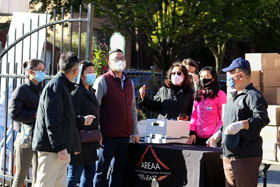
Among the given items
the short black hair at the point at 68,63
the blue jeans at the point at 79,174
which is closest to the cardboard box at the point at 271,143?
the blue jeans at the point at 79,174

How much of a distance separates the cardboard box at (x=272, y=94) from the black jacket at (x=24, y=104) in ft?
9.95

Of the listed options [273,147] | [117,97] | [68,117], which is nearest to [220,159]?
[273,147]

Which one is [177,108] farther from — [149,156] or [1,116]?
[1,116]

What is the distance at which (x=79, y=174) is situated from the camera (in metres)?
5.73

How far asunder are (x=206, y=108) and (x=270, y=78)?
932 millimetres

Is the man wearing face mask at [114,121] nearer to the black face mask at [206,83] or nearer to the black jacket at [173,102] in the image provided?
the black jacket at [173,102]

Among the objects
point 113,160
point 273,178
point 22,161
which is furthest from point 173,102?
point 273,178

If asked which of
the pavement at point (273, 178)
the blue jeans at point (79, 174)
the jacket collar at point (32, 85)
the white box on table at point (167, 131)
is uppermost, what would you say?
the jacket collar at point (32, 85)

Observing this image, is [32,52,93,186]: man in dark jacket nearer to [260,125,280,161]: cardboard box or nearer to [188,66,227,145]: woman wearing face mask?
[188,66,227,145]: woman wearing face mask

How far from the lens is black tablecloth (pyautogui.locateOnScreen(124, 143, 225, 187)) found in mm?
5750

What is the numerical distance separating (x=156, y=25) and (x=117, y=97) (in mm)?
15184

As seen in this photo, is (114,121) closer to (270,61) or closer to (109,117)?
(109,117)

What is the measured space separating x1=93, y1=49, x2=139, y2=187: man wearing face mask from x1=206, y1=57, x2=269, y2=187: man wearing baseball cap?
1.70 metres

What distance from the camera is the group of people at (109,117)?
16.1 ft
